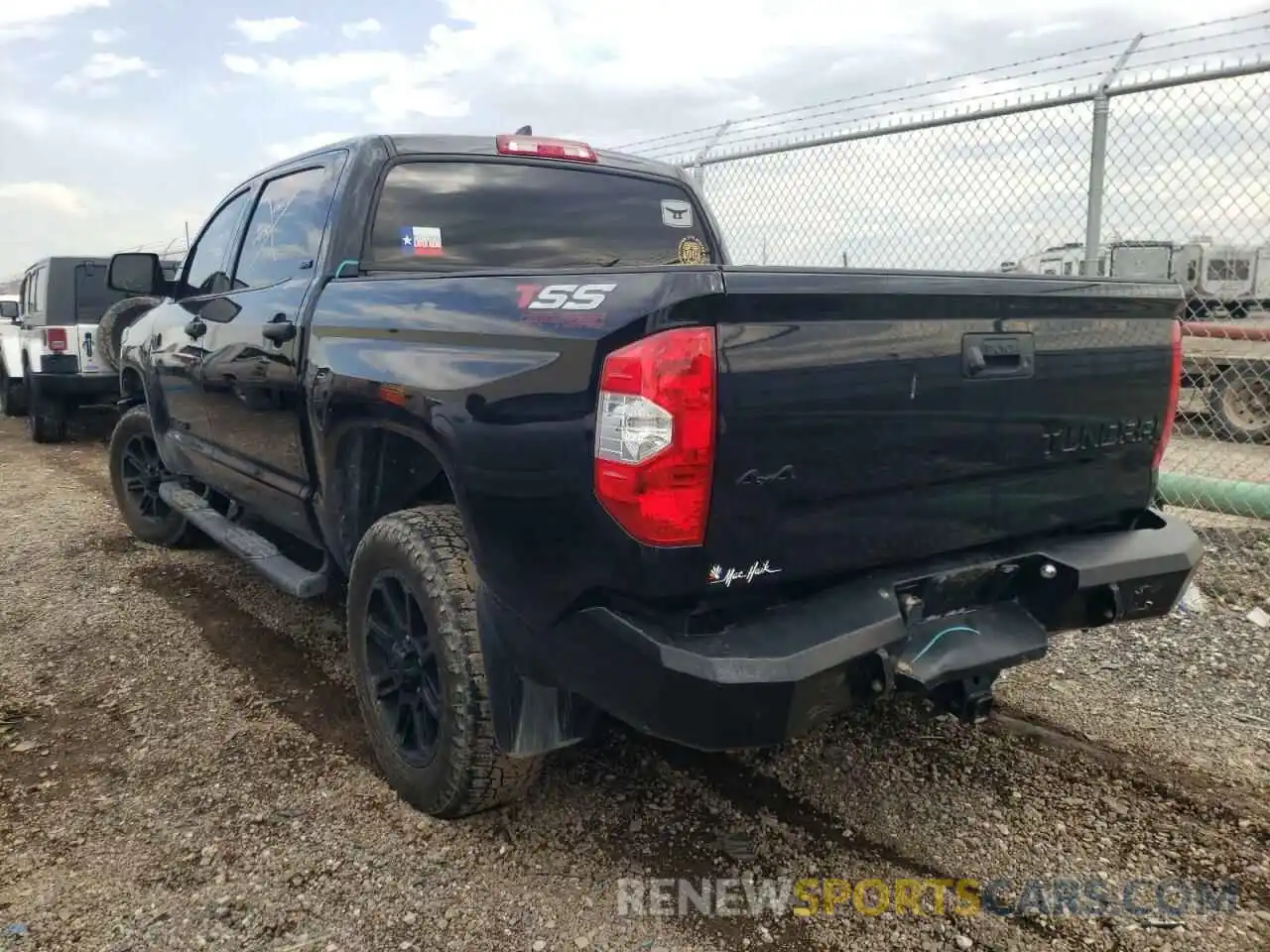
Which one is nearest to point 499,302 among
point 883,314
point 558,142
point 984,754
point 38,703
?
point 883,314

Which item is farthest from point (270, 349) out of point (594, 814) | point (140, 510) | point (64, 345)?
point (64, 345)

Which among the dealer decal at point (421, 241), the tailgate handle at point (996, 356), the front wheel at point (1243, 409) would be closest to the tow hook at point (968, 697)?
the tailgate handle at point (996, 356)

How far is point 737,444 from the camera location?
203 cm

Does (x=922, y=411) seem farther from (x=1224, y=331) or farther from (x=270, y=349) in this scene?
(x=1224, y=331)

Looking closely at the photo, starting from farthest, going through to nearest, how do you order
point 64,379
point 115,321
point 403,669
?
point 64,379 < point 115,321 < point 403,669

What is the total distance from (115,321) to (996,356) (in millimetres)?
6821

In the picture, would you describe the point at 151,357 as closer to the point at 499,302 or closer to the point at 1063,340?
the point at 499,302

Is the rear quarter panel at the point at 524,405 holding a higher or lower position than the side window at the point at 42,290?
lower

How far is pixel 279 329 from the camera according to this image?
3.41m

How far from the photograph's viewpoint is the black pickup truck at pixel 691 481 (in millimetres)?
2043

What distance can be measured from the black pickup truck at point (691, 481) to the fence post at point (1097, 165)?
268cm

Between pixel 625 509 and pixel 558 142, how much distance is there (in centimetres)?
236

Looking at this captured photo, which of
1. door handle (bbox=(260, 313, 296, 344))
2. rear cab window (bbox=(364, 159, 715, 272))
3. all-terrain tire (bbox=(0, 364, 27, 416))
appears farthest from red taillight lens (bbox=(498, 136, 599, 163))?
all-terrain tire (bbox=(0, 364, 27, 416))

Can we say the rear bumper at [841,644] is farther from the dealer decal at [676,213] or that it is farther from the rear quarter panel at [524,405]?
the dealer decal at [676,213]
